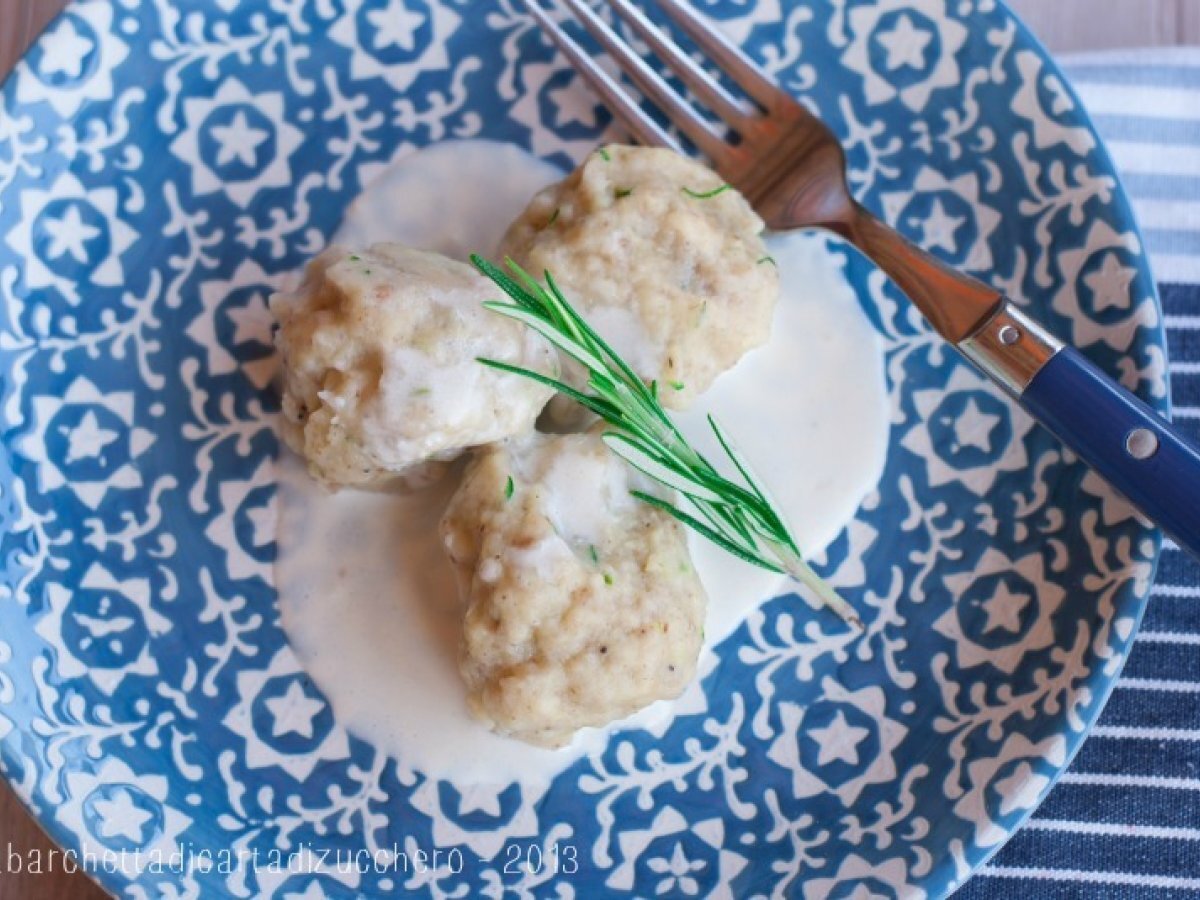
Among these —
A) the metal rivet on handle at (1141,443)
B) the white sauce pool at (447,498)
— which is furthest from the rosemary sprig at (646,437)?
the metal rivet on handle at (1141,443)

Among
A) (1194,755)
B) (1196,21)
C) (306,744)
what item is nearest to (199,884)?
(306,744)

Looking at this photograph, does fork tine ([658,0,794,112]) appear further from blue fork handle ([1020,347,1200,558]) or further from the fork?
blue fork handle ([1020,347,1200,558])

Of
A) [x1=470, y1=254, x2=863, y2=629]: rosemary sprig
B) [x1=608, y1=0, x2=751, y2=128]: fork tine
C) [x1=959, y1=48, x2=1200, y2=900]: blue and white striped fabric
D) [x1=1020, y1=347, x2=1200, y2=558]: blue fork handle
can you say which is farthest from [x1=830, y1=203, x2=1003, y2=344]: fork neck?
[x1=959, y1=48, x2=1200, y2=900]: blue and white striped fabric

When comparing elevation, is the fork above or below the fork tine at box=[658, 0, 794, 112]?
below

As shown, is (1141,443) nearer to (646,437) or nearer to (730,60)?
(646,437)

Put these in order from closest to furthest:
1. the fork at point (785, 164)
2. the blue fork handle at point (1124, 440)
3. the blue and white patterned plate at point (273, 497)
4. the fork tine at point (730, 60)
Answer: the blue fork handle at point (1124, 440) < the fork at point (785, 164) < the blue and white patterned plate at point (273, 497) < the fork tine at point (730, 60)

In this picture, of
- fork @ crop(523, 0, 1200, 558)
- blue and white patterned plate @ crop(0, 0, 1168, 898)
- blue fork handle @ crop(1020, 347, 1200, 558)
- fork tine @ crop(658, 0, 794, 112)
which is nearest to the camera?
blue fork handle @ crop(1020, 347, 1200, 558)

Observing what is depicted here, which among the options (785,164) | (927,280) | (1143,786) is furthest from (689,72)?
(1143,786)

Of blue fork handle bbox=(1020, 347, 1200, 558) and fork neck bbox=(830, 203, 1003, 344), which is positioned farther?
fork neck bbox=(830, 203, 1003, 344)

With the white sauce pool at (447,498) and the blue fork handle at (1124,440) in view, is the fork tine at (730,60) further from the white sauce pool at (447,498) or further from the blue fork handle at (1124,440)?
the blue fork handle at (1124,440)
